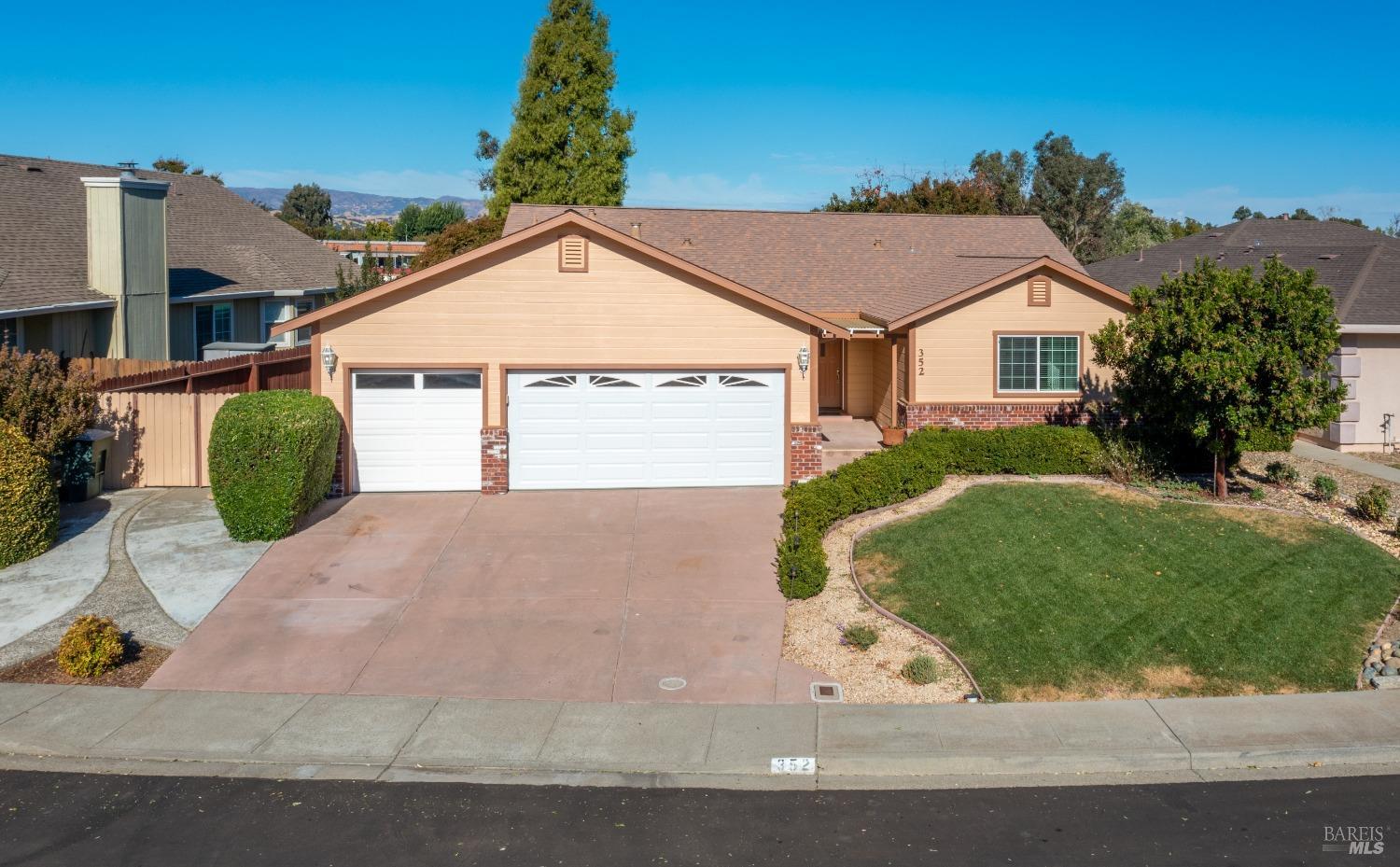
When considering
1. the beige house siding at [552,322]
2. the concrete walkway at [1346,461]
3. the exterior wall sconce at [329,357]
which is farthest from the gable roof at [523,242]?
the concrete walkway at [1346,461]

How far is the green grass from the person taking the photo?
11.8m

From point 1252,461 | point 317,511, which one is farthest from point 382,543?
point 1252,461

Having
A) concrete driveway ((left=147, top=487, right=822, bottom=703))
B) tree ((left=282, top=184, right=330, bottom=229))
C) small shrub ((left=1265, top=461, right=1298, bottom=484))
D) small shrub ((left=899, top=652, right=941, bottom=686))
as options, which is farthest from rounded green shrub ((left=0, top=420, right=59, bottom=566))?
tree ((left=282, top=184, right=330, bottom=229))

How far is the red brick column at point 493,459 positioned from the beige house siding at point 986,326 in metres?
8.69

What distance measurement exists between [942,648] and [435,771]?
587 centimetres

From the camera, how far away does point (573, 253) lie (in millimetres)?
18562

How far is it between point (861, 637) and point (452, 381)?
951 cm

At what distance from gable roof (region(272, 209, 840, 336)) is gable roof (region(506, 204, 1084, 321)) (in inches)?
232

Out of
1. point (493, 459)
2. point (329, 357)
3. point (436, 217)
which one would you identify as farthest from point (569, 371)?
point (436, 217)

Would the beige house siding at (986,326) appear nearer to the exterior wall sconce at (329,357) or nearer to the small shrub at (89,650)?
the exterior wall sconce at (329,357)

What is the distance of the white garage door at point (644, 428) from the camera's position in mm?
18828

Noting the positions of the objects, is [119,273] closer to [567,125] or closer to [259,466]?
[259,466]

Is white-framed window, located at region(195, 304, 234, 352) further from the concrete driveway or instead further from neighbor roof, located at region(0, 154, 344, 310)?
the concrete driveway

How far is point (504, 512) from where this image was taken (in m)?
17.5
